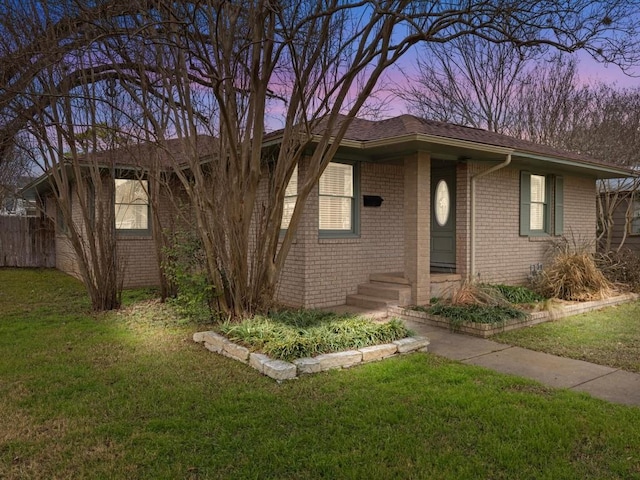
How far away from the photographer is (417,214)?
7766mm

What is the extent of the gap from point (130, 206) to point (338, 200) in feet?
20.6

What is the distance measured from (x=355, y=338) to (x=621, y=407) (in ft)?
8.27

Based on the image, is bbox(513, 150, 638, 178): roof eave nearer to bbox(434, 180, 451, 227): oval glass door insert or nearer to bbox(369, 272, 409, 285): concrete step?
bbox(434, 180, 451, 227): oval glass door insert

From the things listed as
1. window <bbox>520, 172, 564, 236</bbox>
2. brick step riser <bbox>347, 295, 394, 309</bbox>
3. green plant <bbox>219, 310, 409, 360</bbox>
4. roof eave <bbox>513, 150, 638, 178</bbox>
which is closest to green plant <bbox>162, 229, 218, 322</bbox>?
green plant <bbox>219, 310, 409, 360</bbox>

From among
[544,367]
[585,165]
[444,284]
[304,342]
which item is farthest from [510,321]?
[585,165]

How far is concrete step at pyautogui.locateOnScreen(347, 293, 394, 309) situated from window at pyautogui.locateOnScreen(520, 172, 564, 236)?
426cm

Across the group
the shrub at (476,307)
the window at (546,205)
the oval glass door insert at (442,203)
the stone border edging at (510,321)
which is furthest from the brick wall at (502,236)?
the stone border edging at (510,321)

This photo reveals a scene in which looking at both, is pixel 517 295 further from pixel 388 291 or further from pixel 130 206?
pixel 130 206

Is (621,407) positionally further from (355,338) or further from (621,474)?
(355,338)

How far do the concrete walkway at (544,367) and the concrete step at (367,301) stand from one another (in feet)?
4.85

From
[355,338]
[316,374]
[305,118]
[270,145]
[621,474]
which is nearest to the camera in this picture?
[621,474]

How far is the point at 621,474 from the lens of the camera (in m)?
2.80

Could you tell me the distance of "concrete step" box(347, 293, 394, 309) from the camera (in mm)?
7840

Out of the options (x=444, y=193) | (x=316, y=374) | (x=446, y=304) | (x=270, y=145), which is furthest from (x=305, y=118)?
(x=444, y=193)
